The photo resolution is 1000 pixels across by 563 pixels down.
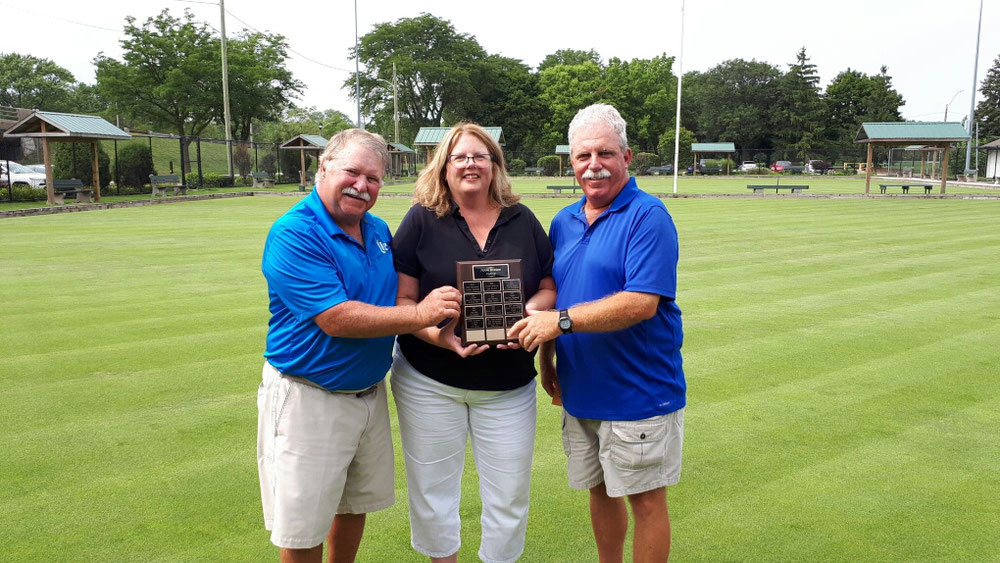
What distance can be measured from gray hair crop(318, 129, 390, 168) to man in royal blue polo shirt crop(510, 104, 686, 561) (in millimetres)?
780

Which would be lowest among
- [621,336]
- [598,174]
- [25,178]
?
[621,336]

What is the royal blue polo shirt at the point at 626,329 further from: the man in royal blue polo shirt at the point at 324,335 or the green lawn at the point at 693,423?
the green lawn at the point at 693,423

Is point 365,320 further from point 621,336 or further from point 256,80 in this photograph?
point 256,80

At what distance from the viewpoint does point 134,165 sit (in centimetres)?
3319

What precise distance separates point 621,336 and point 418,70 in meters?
71.2

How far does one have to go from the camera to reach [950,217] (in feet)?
67.7

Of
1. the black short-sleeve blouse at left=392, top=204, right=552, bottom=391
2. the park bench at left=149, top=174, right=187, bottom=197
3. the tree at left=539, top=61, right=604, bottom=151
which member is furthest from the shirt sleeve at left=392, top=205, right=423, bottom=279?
the tree at left=539, top=61, right=604, bottom=151

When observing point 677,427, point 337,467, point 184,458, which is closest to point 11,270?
point 184,458

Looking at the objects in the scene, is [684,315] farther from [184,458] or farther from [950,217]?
[950,217]

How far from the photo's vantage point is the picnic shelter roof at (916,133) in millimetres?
34188

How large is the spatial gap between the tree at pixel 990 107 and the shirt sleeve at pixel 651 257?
78617 mm

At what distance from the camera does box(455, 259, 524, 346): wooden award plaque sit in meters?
2.74

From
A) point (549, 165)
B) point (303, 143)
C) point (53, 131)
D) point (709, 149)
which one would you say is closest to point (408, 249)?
point (53, 131)

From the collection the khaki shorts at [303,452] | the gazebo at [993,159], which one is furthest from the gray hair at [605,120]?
the gazebo at [993,159]
